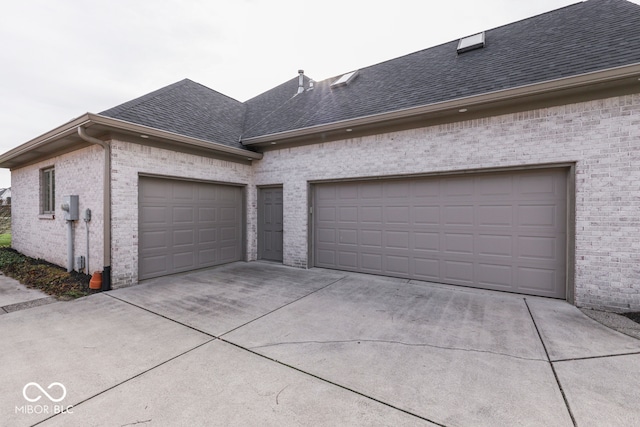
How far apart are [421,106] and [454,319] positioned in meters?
4.05

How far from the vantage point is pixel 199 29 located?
288 inches

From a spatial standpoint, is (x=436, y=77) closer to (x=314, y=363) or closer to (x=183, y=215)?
(x=314, y=363)

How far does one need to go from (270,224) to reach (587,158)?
7.33 m

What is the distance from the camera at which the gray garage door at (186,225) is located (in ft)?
20.4

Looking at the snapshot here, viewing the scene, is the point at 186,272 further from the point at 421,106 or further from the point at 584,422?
the point at 584,422

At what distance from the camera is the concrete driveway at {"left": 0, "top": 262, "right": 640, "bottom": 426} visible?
6.96 ft

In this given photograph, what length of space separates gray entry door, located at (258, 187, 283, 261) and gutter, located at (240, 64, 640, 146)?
187 cm

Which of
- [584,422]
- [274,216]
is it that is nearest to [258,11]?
[274,216]

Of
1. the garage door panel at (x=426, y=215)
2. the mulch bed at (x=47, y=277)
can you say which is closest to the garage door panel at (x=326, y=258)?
the garage door panel at (x=426, y=215)

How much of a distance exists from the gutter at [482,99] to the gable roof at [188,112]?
196 centimetres

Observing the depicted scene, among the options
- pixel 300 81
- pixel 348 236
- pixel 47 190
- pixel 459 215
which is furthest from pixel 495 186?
pixel 47 190

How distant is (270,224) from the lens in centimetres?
838

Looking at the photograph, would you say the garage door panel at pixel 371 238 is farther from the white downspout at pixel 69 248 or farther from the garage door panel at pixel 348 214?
the white downspout at pixel 69 248

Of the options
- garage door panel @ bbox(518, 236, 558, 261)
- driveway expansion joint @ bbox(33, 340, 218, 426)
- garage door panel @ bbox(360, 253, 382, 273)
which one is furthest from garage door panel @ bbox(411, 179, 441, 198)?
driveway expansion joint @ bbox(33, 340, 218, 426)
